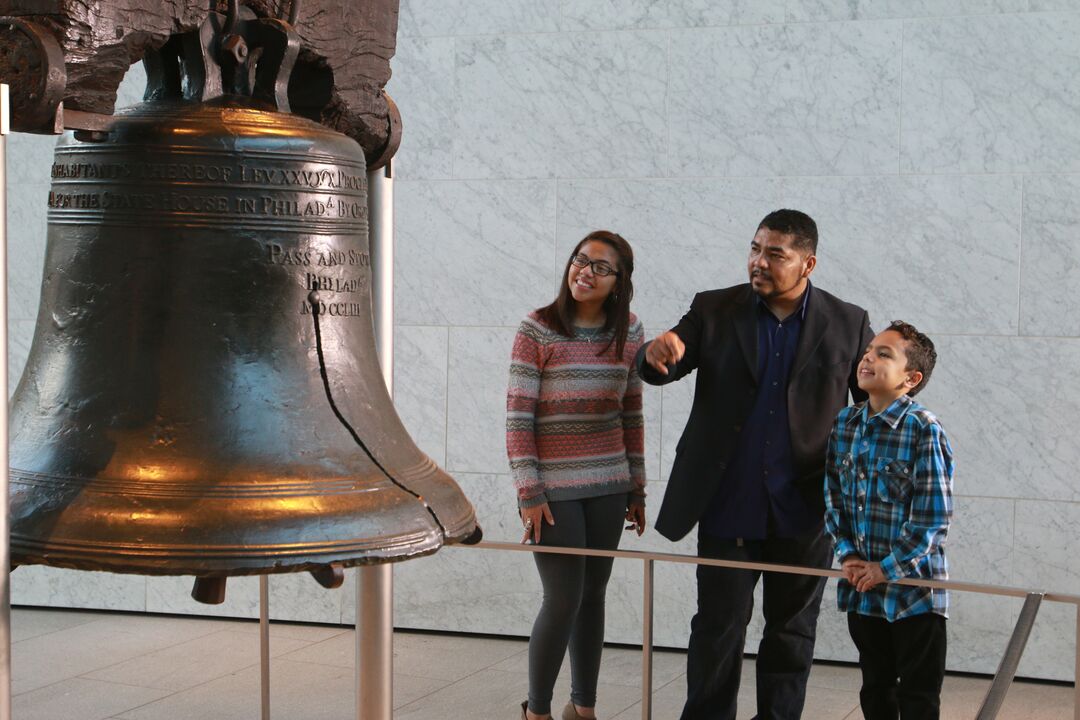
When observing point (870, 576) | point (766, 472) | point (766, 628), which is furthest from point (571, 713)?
point (870, 576)

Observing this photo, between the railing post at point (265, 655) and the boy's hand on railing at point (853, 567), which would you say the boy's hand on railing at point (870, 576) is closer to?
the boy's hand on railing at point (853, 567)

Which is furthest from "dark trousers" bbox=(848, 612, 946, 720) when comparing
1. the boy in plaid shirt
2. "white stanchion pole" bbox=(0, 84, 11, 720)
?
"white stanchion pole" bbox=(0, 84, 11, 720)

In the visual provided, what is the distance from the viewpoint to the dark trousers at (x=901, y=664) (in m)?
3.62

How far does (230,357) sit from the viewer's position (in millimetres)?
2094

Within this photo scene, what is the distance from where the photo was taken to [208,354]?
208 cm

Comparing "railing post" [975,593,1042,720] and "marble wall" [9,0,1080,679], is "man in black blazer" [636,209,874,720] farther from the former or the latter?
"marble wall" [9,0,1080,679]

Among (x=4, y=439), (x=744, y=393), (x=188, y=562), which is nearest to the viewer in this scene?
(x=4, y=439)

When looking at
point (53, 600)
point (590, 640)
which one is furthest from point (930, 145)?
point (53, 600)

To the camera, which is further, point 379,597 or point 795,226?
point 795,226

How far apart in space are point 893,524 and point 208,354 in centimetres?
213

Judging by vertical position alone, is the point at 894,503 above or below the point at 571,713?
above

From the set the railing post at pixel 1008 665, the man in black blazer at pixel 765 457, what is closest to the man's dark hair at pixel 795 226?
the man in black blazer at pixel 765 457

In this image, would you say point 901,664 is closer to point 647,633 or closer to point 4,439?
point 647,633

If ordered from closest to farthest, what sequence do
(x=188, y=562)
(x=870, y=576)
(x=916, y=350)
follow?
(x=188, y=562), (x=870, y=576), (x=916, y=350)
